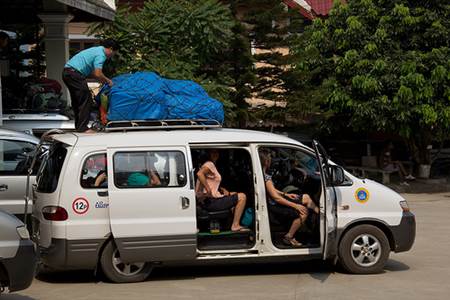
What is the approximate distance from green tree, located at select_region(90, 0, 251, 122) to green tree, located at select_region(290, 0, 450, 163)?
2796 mm

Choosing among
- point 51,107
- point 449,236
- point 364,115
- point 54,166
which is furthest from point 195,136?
point 364,115

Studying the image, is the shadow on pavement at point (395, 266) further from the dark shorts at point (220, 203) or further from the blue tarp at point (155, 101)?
the blue tarp at point (155, 101)

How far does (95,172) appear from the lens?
876cm

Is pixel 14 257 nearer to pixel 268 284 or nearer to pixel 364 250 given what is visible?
pixel 268 284

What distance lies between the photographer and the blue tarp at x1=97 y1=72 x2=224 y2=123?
973 centimetres

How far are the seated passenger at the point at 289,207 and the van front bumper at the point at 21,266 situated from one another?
311cm

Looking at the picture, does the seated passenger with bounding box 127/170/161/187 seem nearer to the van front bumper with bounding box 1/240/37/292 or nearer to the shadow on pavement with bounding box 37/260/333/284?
the shadow on pavement with bounding box 37/260/333/284

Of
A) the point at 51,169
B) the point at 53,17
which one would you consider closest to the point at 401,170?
the point at 53,17

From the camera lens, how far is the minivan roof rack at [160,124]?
29.9 ft

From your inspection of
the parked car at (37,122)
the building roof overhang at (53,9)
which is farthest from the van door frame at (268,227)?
the building roof overhang at (53,9)

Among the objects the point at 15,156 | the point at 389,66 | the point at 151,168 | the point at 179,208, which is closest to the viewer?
the point at 179,208

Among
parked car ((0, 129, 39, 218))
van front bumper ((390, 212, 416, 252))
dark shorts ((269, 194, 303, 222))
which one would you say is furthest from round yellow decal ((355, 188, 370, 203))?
parked car ((0, 129, 39, 218))

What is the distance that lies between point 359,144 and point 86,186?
1567 cm

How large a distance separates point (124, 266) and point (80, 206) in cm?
89
